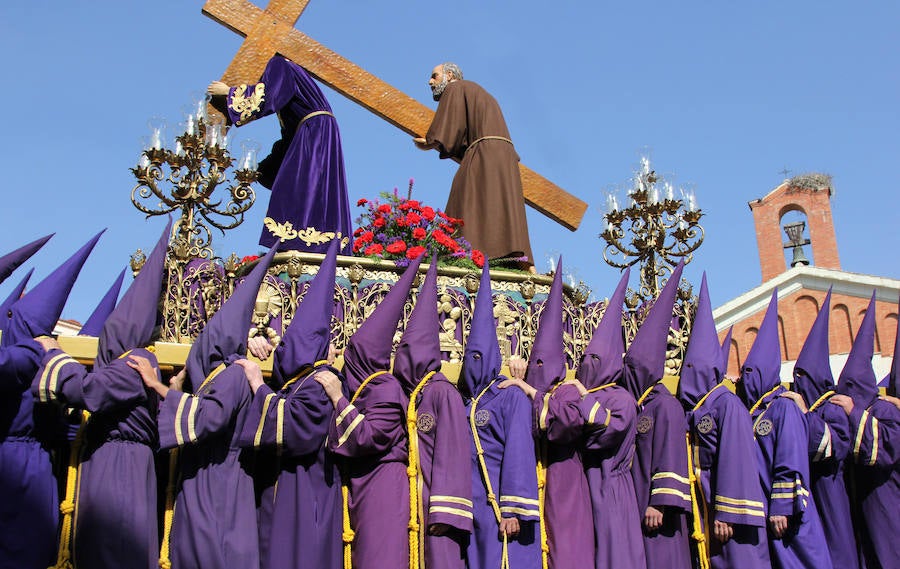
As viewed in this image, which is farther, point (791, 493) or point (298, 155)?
point (298, 155)

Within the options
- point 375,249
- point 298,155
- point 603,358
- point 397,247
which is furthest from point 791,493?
point 298,155

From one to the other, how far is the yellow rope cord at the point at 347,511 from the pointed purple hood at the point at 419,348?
0.58 ft

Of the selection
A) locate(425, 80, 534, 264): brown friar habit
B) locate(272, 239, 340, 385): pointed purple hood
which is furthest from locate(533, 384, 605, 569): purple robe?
locate(425, 80, 534, 264): brown friar habit

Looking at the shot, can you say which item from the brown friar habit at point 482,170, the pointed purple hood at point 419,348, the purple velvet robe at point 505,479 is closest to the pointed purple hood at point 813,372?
the purple velvet robe at point 505,479

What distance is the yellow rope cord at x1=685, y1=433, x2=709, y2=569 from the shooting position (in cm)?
700

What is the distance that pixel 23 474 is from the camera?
18.9ft

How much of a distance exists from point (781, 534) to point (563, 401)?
1952 millimetres

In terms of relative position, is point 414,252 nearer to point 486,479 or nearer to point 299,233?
point 299,233

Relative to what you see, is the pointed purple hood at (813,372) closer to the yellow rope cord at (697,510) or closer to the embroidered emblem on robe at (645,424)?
the yellow rope cord at (697,510)

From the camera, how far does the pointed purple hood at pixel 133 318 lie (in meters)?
6.11

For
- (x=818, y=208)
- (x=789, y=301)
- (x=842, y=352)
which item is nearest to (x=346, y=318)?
(x=842, y=352)

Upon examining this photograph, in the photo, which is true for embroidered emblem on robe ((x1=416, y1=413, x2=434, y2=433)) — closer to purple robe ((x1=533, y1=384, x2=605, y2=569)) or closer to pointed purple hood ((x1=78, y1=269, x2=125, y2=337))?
purple robe ((x1=533, y1=384, x2=605, y2=569))

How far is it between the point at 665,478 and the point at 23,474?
167 inches

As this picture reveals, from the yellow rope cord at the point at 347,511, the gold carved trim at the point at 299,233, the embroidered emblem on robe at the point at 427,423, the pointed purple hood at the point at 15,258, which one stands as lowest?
the yellow rope cord at the point at 347,511
